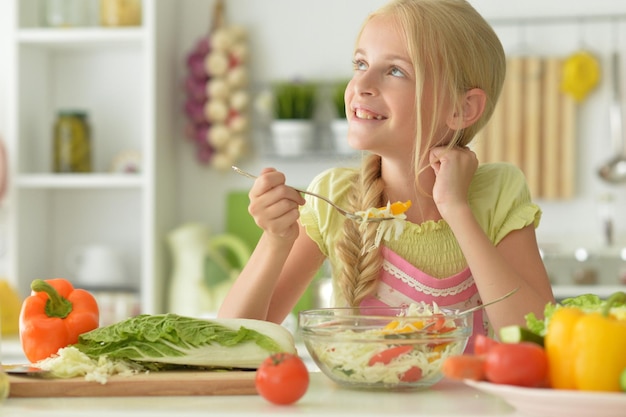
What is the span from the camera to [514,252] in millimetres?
1618

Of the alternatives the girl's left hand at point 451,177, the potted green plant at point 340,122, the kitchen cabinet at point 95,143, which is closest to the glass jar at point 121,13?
the kitchen cabinet at point 95,143

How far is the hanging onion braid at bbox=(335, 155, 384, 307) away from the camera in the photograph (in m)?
1.62

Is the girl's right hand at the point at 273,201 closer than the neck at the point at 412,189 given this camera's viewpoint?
Yes

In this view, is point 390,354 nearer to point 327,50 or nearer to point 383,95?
point 383,95

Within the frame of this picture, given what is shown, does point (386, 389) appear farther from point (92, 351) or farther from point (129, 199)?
point (129, 199)

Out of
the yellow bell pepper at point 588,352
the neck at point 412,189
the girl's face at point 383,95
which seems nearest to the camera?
the yellow bell pepper at point 588,352

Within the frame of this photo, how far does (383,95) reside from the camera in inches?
61.2

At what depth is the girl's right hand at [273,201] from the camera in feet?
4.70

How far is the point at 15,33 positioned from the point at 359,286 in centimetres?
234

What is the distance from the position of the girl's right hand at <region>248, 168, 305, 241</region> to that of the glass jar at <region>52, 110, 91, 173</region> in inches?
87.0

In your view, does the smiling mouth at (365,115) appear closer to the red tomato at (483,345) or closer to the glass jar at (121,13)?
the red tomato at (483,345)

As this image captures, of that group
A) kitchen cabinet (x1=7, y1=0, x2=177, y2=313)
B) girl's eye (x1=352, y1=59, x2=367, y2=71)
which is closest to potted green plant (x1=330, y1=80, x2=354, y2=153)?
kitchen cabinet (x1=7, y1=0, x2=177, y2=313)

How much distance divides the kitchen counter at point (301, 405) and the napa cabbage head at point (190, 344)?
82mm

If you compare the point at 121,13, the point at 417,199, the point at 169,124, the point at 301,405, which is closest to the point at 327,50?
the point at 169,124
